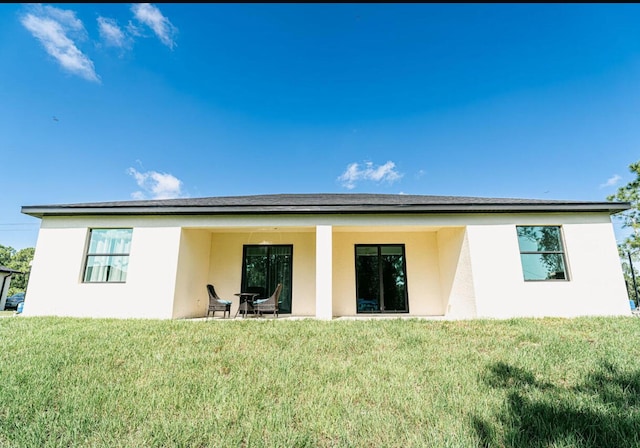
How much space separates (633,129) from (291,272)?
17559 mm

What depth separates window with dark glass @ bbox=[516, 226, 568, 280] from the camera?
7750 millimetres

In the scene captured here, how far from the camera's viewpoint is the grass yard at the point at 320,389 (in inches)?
89.9

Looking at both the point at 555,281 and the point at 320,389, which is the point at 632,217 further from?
the point at 320,389

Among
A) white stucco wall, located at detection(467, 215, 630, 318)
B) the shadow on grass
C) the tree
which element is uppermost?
the tree

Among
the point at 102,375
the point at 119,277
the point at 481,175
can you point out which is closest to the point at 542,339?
the point at 102,375

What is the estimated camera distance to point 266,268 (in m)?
10.4

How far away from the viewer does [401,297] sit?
392 inches

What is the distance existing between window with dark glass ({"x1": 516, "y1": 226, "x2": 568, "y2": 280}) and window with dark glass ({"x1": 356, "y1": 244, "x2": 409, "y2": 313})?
11.8 feet

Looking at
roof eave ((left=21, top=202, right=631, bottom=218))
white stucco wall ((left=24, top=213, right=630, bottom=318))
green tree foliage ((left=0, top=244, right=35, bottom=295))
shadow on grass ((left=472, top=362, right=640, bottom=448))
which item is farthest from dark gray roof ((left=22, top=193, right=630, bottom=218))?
green tree foliage ((left=0, top=244, right=35, bottom=295))

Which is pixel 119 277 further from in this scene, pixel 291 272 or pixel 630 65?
pixel 630 65

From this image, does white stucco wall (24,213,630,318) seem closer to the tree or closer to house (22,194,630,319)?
house (22,194,630,319)

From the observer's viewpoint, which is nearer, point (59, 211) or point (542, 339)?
point (542, 339)

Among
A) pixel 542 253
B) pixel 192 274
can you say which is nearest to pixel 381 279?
pixel 542 253

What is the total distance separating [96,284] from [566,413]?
9980mm
